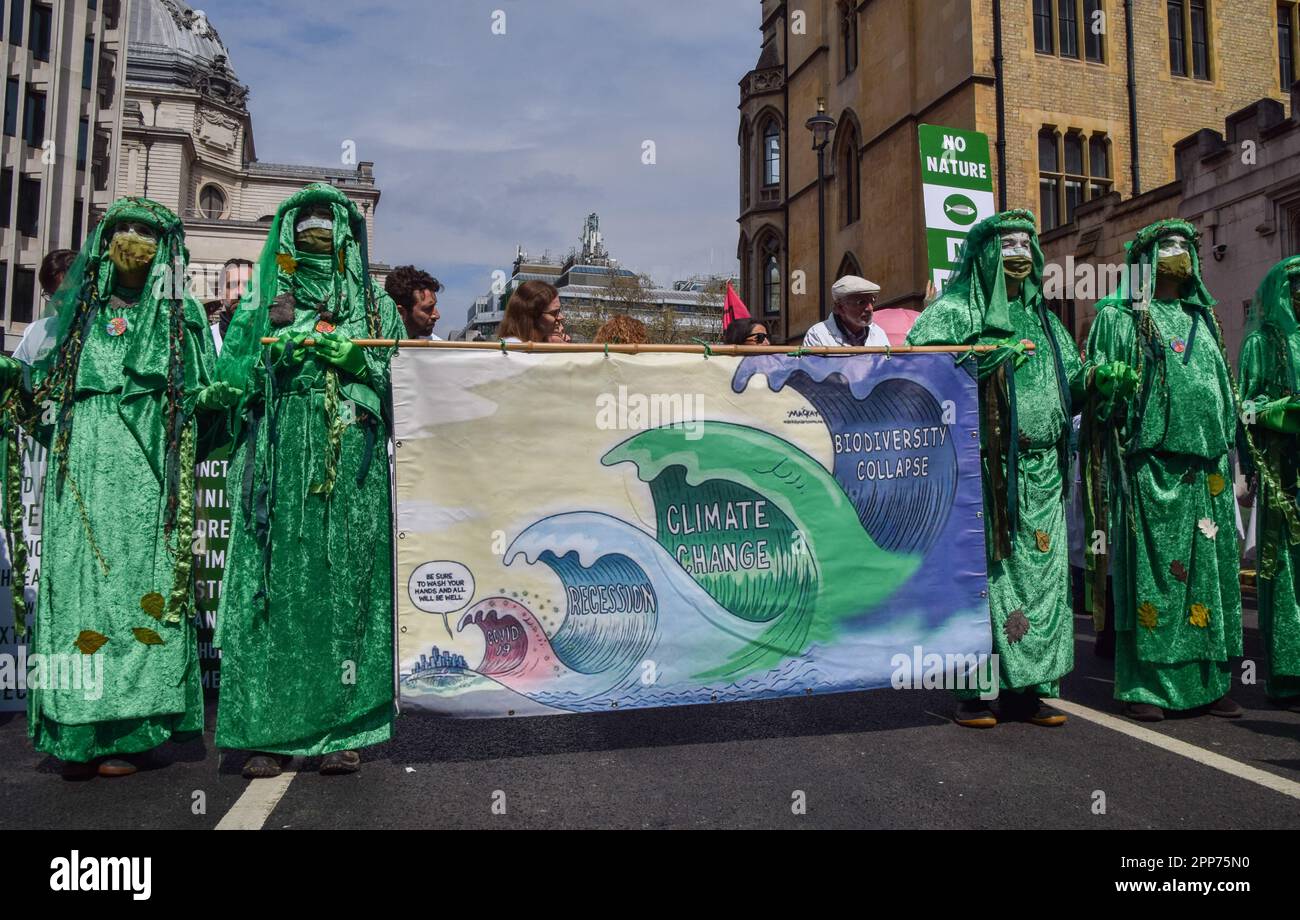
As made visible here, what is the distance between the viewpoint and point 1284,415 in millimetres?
4688

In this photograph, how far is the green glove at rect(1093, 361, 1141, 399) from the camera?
4.43 meters

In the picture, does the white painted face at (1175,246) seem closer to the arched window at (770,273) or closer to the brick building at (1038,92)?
the brick building at (1038,92)

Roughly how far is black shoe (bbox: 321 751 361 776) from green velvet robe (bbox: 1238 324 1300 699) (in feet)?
13.9

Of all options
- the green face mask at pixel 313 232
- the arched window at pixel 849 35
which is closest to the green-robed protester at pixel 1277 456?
the green face mask at pixel 313 232

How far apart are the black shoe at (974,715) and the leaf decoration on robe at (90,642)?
11.7ft

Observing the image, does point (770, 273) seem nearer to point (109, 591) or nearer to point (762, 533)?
point (762, 533)

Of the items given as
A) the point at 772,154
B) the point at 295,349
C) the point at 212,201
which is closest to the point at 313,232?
the point at 295,349

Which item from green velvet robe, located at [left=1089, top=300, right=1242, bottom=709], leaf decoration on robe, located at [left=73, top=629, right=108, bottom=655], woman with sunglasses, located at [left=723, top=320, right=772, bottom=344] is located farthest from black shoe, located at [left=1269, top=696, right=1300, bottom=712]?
leaf decoration on robe, located at [left=73, top=629, right=108, bottom=655]

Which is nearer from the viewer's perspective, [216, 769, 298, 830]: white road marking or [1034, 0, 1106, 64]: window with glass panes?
[216, 769, 298, 830]: white road marking

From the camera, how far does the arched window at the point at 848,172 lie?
2891 centimetres

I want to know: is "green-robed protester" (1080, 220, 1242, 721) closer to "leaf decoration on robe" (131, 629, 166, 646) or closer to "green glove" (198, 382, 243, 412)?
"green glove" (198, 382, 243, 412)

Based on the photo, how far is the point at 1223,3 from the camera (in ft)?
77.4
